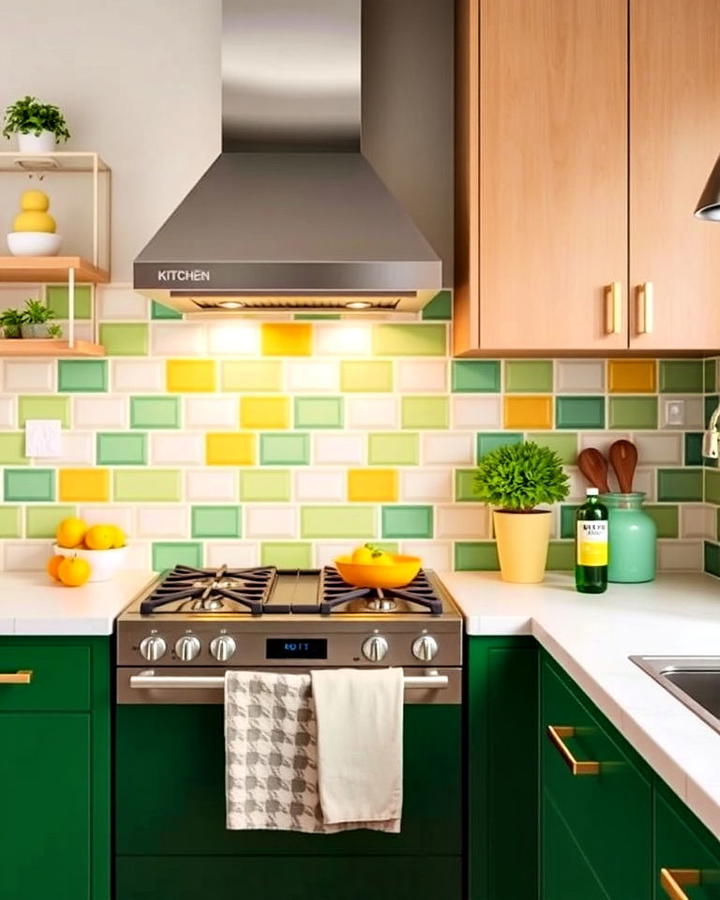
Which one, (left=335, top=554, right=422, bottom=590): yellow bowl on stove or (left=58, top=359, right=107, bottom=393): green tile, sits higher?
(left=58, top=359, right=107, bottom=393): green tile

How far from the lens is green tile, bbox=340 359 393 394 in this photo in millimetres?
3137

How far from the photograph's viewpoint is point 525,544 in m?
2.94

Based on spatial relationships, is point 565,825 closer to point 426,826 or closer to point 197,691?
point 426,826

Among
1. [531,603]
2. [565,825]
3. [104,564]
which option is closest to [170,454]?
[104,564]

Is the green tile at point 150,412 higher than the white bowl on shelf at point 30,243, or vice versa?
the white bowl on shelf at point 30,243

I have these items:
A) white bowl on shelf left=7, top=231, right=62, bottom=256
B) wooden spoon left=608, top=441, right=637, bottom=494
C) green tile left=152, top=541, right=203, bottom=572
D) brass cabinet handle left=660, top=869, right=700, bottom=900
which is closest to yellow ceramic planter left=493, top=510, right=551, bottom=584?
wooden spoon left=608, top=441, right=637, bottom=494

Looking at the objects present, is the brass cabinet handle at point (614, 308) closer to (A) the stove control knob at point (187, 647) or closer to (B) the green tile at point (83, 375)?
(A) the stove control knob at point (187, 647)

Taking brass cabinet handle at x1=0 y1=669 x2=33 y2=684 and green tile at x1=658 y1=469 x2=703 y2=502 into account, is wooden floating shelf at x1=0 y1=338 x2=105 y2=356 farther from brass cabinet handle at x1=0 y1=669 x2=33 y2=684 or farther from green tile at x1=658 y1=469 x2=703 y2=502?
green tile at x1=658 y1=469 x2=703 y2=502

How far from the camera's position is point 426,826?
256 centimetres

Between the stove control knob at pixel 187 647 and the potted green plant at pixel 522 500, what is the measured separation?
899 millimetres

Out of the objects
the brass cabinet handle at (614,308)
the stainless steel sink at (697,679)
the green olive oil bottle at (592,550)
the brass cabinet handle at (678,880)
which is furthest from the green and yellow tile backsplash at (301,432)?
the brass cabinet handle at (678,880)

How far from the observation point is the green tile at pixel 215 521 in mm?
3146

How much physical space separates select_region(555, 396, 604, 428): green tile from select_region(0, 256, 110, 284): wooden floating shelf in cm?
134

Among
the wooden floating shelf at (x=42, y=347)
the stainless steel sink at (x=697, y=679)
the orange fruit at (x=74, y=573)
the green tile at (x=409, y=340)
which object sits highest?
the green tile at (x=409, y=340)
